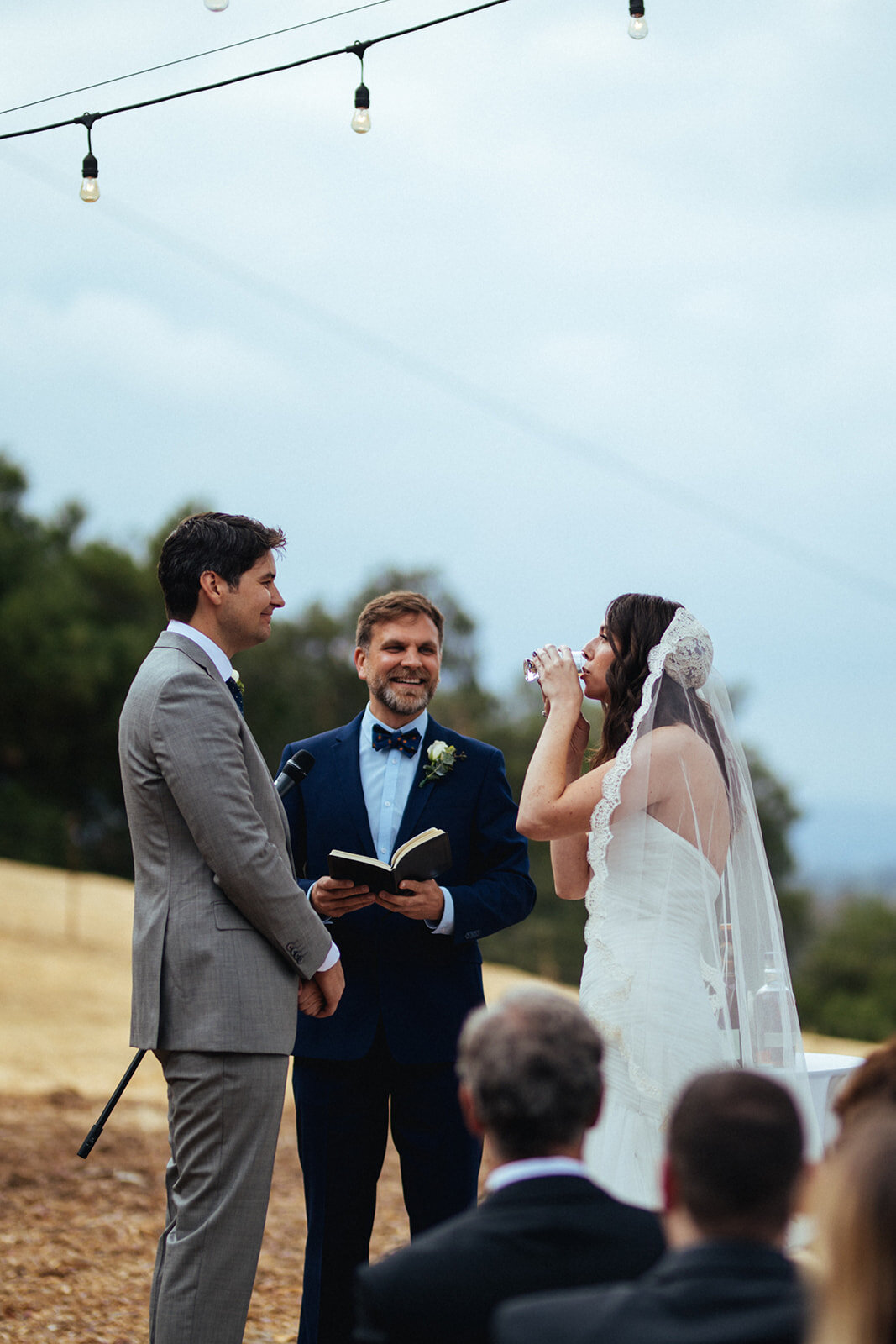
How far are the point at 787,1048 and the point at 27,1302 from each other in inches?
124

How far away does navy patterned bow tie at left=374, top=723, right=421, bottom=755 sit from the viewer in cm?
419

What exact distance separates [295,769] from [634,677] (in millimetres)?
1064

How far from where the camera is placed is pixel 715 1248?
166 centimetres

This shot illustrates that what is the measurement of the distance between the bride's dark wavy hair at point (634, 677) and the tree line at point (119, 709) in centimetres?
1648

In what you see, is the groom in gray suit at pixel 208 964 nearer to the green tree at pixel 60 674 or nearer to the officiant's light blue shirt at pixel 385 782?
the officiant's light blue shirt at pixel 385 782

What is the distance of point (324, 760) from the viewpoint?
424 centimetres

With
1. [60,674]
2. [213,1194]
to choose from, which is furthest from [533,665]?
Result: [60,674]

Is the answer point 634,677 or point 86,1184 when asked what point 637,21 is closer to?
point 634,677

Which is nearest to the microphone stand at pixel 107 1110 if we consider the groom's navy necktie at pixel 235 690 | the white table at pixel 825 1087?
the groom's navy necktie at pixel 235 690

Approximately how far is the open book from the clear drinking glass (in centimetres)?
57

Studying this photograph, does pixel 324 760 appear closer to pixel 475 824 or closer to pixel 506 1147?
pixel 475 824

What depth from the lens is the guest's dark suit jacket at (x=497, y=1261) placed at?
6.18 feet

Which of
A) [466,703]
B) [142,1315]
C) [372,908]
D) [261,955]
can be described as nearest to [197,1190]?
[261,955]

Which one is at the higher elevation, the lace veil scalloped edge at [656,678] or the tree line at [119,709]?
the tree line at [119,709]
